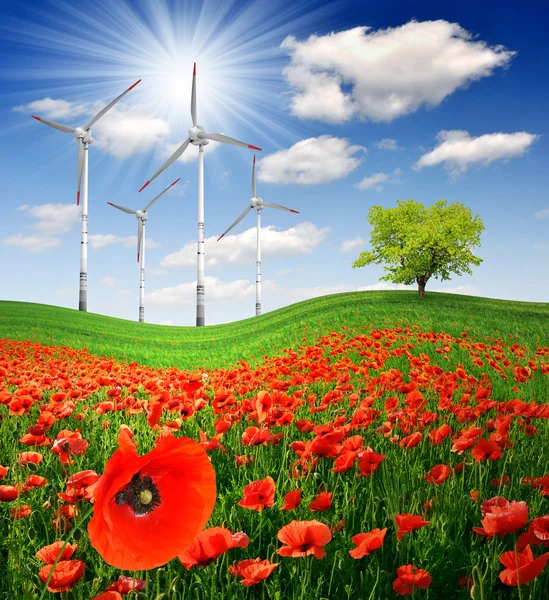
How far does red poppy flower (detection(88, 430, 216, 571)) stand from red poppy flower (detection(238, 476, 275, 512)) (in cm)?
96

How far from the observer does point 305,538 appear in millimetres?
1818

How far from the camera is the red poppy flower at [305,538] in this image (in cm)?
179

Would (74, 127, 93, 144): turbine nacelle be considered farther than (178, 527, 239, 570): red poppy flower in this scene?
Yes

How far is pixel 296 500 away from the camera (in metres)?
2.39

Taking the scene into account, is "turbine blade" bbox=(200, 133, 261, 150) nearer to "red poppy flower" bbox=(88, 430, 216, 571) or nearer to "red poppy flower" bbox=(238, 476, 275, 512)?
"red poppy flower" bbox=(238, 476, 275, 512)

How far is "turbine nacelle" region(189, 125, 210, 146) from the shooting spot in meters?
45.1

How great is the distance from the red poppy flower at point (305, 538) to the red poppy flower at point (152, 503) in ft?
2.08

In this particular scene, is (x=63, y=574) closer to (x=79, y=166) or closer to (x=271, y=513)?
(x=271, y=513)

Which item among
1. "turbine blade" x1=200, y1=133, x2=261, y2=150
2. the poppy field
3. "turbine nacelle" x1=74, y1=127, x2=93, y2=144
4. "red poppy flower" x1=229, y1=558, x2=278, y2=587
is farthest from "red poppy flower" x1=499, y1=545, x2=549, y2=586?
"turbine nacelle" x1=74, y1=127, x2=93, y2=144

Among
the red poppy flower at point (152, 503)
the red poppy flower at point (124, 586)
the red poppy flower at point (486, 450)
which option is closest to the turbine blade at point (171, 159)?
the red poppy flower at point (486, 450)

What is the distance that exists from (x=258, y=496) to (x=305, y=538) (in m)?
0.47

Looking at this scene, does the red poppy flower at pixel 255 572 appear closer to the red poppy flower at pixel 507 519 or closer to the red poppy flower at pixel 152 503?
the red poppy flower at pixel 152 503

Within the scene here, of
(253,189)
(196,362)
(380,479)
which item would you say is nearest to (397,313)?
(196,362)

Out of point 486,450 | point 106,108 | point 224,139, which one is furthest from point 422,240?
point 486,450
